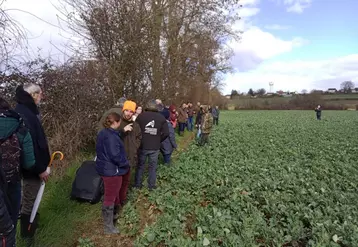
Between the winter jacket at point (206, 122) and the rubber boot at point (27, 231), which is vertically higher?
the winter jacket at point (206, 122)

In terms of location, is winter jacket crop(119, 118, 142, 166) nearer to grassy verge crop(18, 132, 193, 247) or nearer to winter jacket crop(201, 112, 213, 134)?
grassy verge crop(18, 132, 193, 247)

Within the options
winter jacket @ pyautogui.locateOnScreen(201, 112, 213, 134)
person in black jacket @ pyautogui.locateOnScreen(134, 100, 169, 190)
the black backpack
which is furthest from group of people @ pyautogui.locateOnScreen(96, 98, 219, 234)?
winter jacket @ pyautogui.locateOnScreen(201, 112, 213, 134)

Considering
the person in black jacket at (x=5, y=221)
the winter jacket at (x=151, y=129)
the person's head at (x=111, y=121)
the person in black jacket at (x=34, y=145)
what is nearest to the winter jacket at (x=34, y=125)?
the person in black jacket at (x=34, y=145)

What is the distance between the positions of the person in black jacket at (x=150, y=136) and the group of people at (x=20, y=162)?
8.55 feet

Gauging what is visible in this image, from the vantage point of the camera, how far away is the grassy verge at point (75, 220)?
450 cm

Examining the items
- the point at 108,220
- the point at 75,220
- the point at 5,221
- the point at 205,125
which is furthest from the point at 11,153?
the point at 205,125

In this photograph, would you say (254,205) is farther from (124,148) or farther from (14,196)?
(14,196)

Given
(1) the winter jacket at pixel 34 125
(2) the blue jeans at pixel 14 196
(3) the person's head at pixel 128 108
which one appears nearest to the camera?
(2) the blue jeans at pixel 14 196

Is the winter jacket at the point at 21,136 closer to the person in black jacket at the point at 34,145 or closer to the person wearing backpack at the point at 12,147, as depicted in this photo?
the person wearing backpack at the point at 12,147

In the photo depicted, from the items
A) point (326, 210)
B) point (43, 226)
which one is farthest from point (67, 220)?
point (326, 210)

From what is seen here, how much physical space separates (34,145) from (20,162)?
82 centimetres

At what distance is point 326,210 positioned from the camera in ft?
17.1

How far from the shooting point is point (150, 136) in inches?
263

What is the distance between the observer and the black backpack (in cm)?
283
